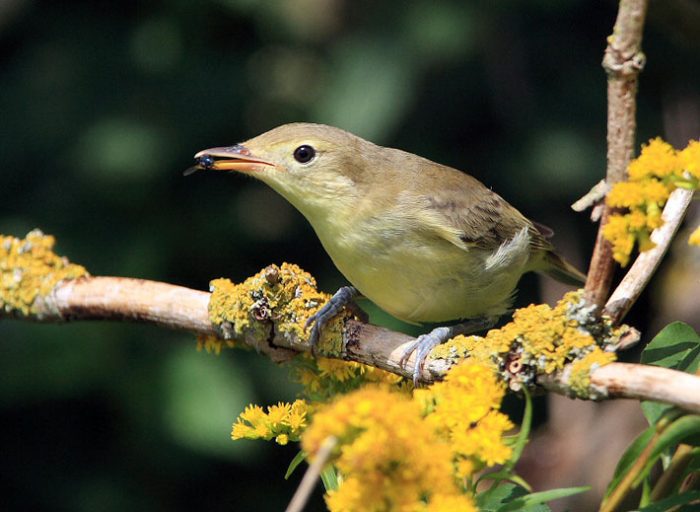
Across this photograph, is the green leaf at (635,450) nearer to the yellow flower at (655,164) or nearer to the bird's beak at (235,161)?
the yellow flower at (655,164)

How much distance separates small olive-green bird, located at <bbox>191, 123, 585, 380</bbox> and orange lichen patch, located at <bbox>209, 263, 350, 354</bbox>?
1.03ft

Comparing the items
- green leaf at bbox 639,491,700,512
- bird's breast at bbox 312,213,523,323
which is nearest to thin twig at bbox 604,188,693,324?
green leaf at bbox 639,491,700,512

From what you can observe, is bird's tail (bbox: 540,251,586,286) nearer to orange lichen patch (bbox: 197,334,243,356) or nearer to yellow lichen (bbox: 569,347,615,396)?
orange lichen patch (bbox: 197,334,243,356)

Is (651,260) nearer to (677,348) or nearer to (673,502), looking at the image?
(677,348)

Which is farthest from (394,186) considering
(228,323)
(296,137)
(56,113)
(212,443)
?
(56,113)

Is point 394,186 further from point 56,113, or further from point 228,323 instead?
point 56,113

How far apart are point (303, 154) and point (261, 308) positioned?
826 millimetres

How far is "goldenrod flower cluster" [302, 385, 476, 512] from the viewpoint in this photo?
1.41 meters

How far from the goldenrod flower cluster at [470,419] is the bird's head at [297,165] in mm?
1585

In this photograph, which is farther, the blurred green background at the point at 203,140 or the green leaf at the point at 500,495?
the blurred green background at the point at 203,140

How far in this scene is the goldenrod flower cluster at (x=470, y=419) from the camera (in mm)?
1563

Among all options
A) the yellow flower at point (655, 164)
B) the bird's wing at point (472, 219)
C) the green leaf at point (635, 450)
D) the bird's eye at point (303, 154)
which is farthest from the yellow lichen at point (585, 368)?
the bird's eye at point (303, 154)

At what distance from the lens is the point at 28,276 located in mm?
3029

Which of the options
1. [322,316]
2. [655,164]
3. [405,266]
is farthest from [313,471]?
[405,266]
